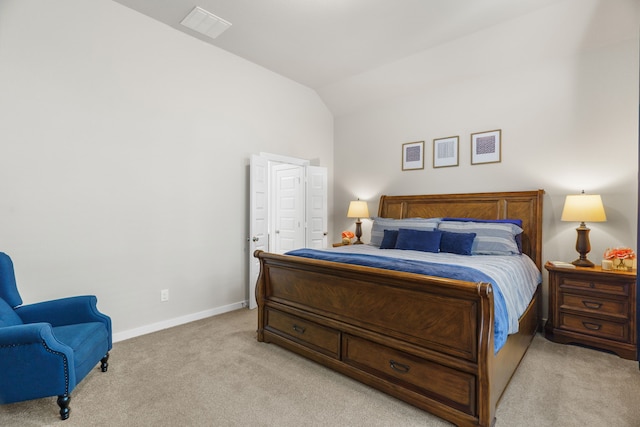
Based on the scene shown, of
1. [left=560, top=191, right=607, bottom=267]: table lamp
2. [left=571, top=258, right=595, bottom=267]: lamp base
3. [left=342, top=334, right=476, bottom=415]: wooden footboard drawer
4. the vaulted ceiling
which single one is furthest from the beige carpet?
the vaulted ceiling

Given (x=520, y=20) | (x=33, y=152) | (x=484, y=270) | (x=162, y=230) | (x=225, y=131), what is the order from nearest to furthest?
(x=484, y=270), (x=33, y=152), (x=520, y=20), (x=162, y=230), (x=225, y=131)

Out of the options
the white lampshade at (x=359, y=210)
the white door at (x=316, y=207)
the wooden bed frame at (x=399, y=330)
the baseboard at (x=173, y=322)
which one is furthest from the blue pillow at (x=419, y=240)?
the baseboard at (x=173, y=322)

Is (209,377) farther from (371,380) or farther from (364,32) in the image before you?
(364,32)

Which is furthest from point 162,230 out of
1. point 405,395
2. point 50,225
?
point 405,395

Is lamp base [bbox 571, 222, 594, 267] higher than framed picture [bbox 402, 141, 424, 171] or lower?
lower

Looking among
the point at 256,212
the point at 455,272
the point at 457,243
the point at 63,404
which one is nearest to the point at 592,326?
the point at 457,243

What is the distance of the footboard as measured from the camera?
178cm

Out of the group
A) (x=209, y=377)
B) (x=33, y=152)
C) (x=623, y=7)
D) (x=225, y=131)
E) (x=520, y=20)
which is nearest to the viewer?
(x=209, y=377)

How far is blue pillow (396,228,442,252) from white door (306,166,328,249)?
163 centimetres

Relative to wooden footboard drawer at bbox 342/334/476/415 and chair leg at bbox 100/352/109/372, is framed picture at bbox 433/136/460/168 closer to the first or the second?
wooden footboard drawer at bbox 342/334/476/415

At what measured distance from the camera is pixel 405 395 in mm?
2025

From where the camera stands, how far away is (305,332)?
8.71 feet

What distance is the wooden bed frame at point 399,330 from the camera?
1.78m

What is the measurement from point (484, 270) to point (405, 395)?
986 mm
